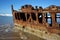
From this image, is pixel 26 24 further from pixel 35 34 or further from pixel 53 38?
pixel 53 38

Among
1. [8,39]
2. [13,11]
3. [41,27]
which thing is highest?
[13,11]

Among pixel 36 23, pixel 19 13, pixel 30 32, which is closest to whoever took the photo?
pixel 36 23

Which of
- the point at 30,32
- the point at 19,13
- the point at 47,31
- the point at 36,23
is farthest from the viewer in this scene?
the point at 19,13

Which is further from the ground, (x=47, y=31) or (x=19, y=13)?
(x=19, y=13)

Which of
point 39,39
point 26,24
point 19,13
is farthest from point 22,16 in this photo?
point 39,39

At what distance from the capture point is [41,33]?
19.6m

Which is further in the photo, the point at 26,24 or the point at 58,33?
the point at 26,24

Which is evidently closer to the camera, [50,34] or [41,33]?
[50,34]

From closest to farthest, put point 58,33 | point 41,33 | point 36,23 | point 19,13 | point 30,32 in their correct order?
point 58,33
point 41,33
point 36,23
point 30,32
point 19,13

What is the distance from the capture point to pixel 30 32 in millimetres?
23156

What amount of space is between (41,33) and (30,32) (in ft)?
12.4

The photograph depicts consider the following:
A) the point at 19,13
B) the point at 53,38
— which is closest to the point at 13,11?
the point at 19,13

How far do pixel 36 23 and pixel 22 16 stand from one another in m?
8.90

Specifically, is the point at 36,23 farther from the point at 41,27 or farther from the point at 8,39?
the point at 8,39
